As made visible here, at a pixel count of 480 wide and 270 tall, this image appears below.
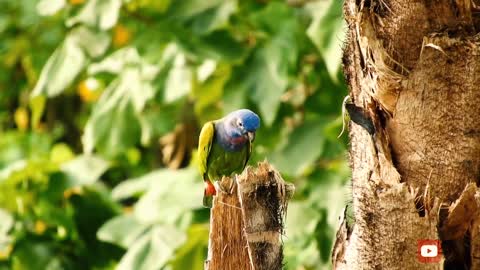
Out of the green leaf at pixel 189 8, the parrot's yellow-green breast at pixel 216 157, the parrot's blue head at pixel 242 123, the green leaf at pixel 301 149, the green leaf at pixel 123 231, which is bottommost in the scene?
the green leaf at pixel 123 231

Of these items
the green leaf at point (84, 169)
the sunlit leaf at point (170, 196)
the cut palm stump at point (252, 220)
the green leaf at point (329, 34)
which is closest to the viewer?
the cut palm stump at point (252, 220)

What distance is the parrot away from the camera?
3812 millimetres

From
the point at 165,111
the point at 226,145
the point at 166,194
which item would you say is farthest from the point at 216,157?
the point at 165,111

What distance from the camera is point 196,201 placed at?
16.7ft

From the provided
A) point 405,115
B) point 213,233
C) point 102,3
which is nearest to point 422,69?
point 405,115

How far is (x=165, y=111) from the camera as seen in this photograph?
6.04m

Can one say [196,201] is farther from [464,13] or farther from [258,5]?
[464,13]

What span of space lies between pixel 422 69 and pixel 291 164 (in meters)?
2.72

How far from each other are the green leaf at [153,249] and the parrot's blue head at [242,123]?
112cm

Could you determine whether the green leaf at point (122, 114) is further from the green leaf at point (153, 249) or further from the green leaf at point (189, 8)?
the green leaf at point (153, 249)

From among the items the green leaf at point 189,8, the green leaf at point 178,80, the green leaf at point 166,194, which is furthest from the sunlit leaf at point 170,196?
the green leaf at point 189,8

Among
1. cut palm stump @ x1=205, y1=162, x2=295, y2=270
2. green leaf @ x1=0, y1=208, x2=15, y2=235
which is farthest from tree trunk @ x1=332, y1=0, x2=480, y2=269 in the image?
green leaf @ x1=0, y1=208, x2=15, y2=235

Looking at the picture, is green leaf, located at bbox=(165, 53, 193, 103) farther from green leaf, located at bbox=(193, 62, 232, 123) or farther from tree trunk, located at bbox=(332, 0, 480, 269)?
tree trunk, located at bbox=(332, 0, 480, 269)

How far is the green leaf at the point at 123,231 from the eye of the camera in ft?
16.4
